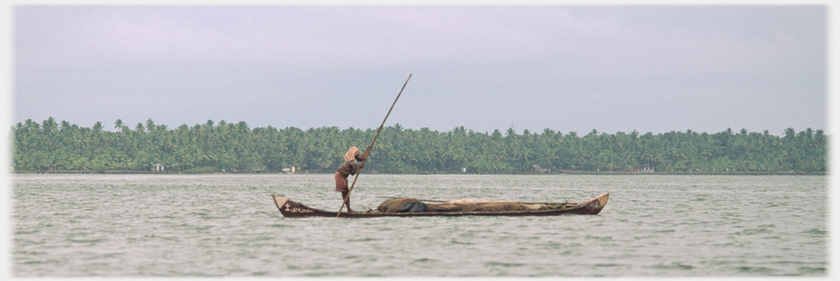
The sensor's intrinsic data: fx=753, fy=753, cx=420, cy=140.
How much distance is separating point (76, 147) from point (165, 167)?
22.5m

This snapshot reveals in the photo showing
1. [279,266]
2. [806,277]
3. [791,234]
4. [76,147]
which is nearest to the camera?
[806,277]

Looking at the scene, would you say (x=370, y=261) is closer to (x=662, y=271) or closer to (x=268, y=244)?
(x=268, y=244)

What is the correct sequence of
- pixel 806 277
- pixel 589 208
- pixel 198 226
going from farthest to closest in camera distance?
1. pixel 589 208
2. pixel 198 226
3. pixel 806 277

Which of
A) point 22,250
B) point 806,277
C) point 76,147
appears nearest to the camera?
point 806,277

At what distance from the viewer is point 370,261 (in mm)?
17438

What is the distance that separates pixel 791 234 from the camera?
24.2 metres

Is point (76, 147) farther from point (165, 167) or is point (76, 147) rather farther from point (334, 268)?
point (334, 268)

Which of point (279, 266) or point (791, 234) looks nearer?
point (279, 266)

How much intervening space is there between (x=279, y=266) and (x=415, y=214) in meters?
10.3

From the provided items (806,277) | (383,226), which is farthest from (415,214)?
(806,277)

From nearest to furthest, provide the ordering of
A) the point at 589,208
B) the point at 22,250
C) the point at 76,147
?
the point at 22,250
the point at 589,208
the point at 76,147

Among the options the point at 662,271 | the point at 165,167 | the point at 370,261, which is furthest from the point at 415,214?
the point at 165,167

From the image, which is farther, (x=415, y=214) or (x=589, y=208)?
(x=589, y=208)

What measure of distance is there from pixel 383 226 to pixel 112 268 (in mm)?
10192
